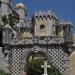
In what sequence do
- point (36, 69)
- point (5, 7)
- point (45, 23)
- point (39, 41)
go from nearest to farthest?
point (36, 69), point (39, 41), point (5, 7), point (45, 23)

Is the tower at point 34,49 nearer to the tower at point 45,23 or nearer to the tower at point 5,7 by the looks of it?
the tower at point 5,7

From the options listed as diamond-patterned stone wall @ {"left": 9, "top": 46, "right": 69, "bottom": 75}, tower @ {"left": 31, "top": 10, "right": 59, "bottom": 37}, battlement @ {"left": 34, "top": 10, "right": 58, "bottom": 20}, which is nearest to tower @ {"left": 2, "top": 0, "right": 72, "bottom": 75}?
diamond-patterned stone wall @ {"left": 9, "top": 46, "right": 69, "bottom": 75}

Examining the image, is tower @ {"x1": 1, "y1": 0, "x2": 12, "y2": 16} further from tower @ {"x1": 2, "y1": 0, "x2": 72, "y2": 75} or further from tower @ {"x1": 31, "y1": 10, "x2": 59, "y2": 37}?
tower @ {"x1": 2, "y1": 0, "x2": 72, "y2": 75}

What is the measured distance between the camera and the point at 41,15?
6894 centimetres

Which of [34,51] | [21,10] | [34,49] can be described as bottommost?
[34,51]

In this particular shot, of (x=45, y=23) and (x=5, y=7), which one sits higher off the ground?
(x=5, y=7)

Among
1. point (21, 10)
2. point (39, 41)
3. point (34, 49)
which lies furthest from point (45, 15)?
point (34, 49)

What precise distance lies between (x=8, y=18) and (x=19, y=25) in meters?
4.22

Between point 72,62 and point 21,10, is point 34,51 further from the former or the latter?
point 21,10

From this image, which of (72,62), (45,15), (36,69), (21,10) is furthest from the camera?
(21,10)

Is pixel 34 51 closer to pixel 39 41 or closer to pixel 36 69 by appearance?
pixel 39 41

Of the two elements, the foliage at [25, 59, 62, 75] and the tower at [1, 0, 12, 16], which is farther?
the tower at [1, 0, 12, 16]

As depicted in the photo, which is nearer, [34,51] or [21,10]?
[34,51]

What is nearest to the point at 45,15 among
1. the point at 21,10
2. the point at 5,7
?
the point at 5,7
